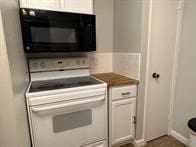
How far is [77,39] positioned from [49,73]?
551mm

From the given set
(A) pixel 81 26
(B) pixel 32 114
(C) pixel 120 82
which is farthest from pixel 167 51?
(B) pixel 32 114

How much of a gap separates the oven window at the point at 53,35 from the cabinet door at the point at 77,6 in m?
0.27

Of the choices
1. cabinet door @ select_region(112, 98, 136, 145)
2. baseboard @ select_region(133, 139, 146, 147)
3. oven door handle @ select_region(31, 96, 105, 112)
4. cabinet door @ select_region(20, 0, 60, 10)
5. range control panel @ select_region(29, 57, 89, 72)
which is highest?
cabinet door @ select_region(20, 0, 60, 10)

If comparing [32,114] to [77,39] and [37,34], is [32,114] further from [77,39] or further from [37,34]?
[77,39]

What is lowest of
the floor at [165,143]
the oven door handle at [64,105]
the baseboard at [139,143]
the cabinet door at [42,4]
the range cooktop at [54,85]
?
the floor at [165,143]

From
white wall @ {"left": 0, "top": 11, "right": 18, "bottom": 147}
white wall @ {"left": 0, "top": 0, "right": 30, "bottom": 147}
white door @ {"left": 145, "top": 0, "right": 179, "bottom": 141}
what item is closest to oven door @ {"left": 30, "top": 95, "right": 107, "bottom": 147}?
white wall @ {"left": 0, "top": 0, "right": 30, "bottom": 147}

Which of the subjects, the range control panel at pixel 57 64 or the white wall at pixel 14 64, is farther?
the range control panel at pixel 57 64

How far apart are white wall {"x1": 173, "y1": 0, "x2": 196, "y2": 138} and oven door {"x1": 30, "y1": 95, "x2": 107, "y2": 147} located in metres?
1.04

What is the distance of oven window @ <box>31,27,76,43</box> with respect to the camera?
134 cm

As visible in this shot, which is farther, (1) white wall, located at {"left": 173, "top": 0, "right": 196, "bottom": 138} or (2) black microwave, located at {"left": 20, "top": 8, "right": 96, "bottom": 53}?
(1) white wall, located at {"left": 173, "top": 0, "right": 196, "bottom": 138}

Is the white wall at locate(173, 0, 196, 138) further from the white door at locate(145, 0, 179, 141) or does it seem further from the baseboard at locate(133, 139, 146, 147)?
the baseboard at locate(133, 139, 146, 147)

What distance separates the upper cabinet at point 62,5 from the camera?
139cm

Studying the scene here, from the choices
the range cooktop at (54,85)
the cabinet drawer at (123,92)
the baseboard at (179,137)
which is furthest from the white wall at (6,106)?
the baseboard at (179,137)

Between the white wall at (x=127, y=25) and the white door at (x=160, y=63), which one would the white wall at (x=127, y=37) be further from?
the white door at (x=160, y=63)
